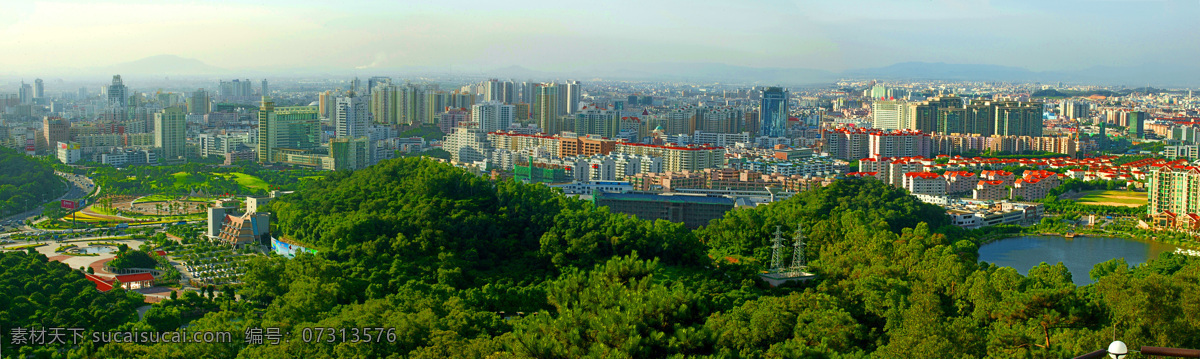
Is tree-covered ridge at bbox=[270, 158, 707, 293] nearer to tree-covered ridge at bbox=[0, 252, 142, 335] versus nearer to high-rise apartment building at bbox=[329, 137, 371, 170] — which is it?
tree-covered ridge at bbox=[0, 252, 142, 335]

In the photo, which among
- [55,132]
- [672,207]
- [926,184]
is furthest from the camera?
[55,132]

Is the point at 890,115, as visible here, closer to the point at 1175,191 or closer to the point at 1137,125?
the point at 1137,125

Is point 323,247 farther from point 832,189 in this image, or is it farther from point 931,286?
point 832,189

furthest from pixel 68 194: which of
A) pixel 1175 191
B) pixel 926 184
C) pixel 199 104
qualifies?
pixel 199 104

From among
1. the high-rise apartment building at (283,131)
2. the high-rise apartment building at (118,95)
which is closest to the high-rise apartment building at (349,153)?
the high-rise apartment building at (283,131)

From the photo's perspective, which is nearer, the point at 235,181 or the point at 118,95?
the point at 235,181

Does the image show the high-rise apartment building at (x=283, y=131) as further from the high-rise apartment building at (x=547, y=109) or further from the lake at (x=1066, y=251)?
the lake at (x=1066, y=251)
